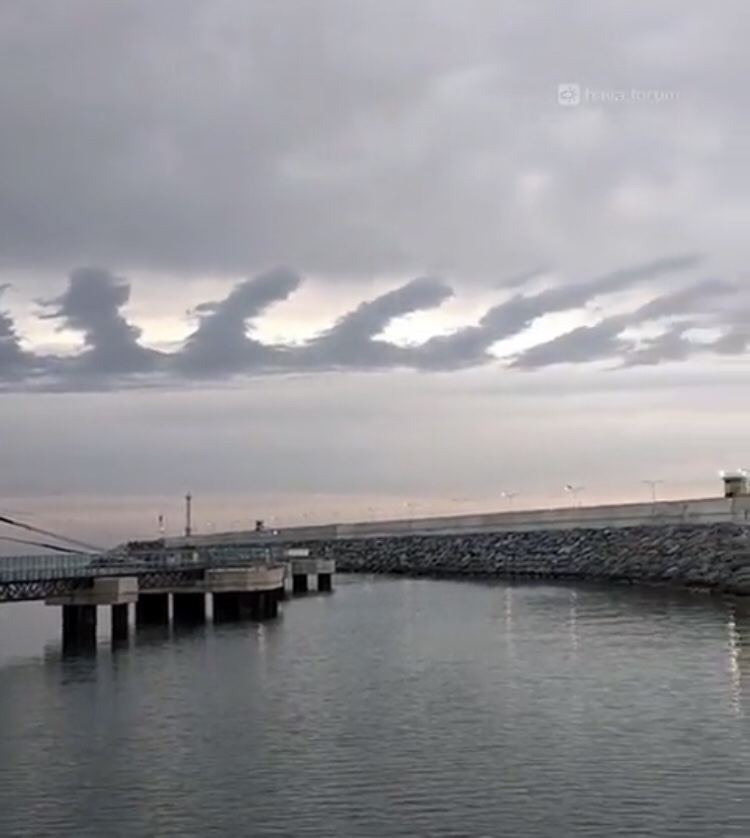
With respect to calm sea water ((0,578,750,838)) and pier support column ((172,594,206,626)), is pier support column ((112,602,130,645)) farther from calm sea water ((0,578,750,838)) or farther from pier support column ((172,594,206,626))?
pier support column ((172,594,206,626))

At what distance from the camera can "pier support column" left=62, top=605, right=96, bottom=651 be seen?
56125 mm

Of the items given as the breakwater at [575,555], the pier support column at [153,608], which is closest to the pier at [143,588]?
the pier support column at [153,608]

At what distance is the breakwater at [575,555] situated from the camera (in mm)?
92812

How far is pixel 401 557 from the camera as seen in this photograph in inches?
5595

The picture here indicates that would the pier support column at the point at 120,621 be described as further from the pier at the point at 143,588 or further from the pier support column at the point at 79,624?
the pier support column at the point at 79,624

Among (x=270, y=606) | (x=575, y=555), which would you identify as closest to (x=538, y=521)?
(x=575, y=555)

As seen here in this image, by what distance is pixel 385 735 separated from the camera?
32.9 meters

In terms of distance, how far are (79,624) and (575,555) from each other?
69.1m

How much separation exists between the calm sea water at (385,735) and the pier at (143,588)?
2.07 metres

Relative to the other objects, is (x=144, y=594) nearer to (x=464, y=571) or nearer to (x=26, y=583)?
(x=26, y=583)

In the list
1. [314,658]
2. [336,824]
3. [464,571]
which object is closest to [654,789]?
[336,824]

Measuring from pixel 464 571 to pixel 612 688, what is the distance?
88662mm

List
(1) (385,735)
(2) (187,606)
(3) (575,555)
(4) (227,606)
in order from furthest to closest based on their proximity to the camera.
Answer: (3) (575,555) < (4) (227,606) < (2) (187,606) < (1) (385,735)

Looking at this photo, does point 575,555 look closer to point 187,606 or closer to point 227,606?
point 227,606
